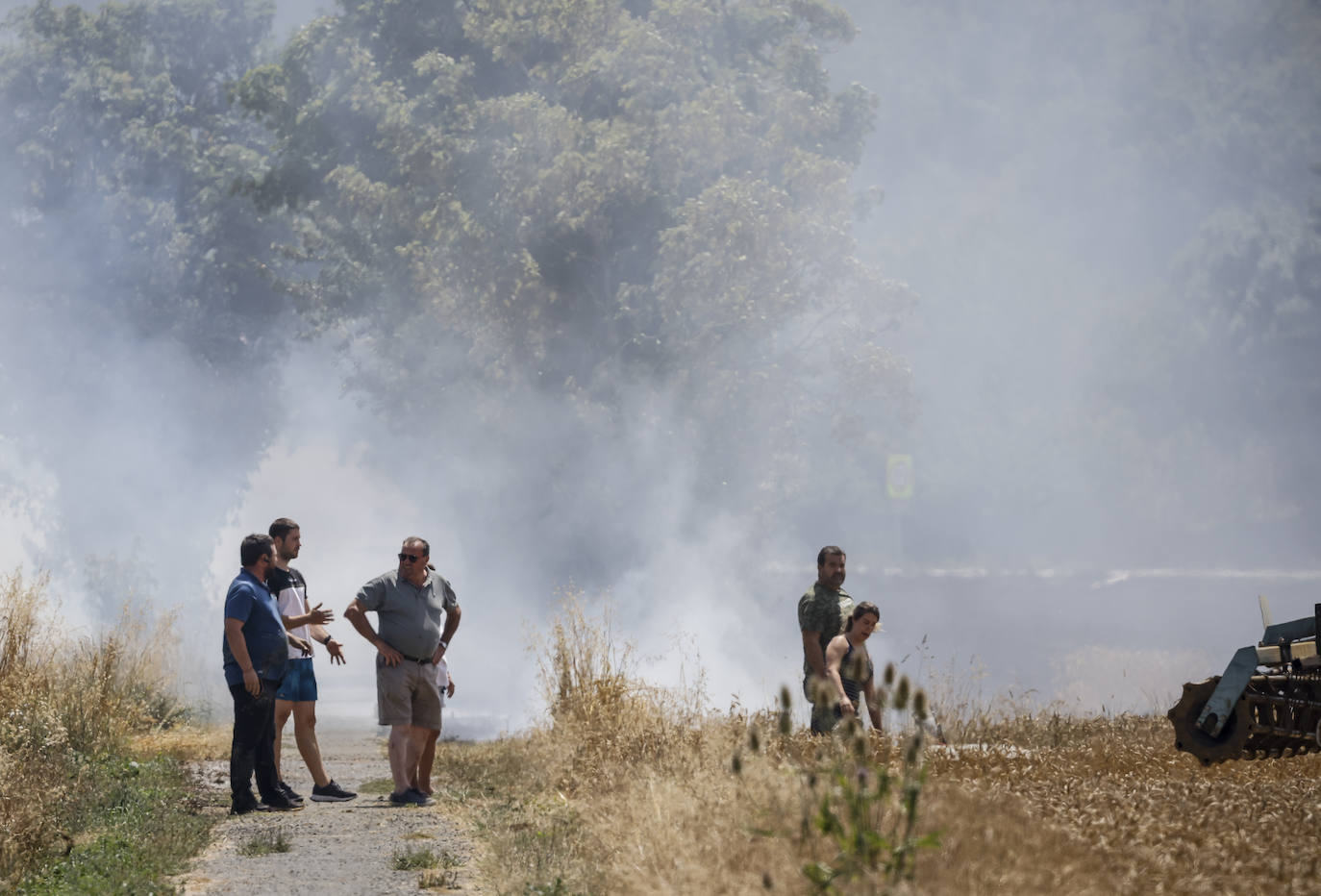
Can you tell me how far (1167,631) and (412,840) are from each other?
27782mm

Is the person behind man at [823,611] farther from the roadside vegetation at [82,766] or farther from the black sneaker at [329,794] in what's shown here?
the roadside vegetation at [82,766]

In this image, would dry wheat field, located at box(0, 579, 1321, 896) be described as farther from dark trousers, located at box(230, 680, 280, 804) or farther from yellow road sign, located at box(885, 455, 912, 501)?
yellow road sign, located at box(885, 455, 912, 501)

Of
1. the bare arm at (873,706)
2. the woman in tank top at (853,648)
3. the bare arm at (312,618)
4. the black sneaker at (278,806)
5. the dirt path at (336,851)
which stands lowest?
the dirt path at (336,851)

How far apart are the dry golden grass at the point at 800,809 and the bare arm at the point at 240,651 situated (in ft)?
5.28

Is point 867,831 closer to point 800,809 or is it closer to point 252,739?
point 800,809

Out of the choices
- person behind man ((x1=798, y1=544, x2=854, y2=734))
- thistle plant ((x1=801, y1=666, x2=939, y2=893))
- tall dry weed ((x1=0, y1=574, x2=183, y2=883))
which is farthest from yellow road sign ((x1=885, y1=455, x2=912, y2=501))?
thistle plant ((x1=801, y1=666, x2=939, y2=893))

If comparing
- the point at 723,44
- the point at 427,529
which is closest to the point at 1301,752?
the point at 723,44

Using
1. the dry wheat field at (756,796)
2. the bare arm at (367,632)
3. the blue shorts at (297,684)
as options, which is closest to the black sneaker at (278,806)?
the dry wheat field at (756,796)

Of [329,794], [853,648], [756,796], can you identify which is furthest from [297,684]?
[756,796]

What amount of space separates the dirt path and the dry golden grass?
26cm

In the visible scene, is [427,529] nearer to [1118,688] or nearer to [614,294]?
[614,294]

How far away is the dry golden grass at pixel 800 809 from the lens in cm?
404

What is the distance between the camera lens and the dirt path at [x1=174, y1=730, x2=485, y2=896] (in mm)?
5965

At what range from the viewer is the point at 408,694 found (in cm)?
862
